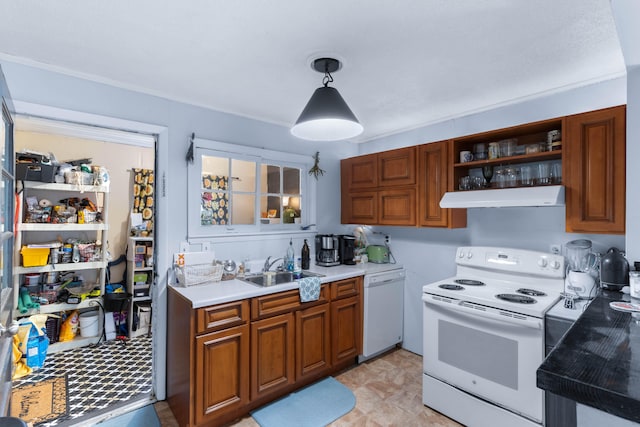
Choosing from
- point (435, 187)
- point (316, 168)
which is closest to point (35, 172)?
point (316, 168)

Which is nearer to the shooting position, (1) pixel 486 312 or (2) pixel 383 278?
(1) pixel 486 312

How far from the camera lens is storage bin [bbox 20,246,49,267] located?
9.65 ft

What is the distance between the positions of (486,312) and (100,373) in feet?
10.5

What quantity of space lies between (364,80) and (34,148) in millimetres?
3477

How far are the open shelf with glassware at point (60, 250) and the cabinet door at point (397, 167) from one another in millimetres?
2938

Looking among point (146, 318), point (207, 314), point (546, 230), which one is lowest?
point (146, 318)

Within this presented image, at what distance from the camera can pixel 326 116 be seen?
5.44ft

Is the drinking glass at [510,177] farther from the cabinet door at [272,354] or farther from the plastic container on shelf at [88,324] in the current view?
the plastic container on shelf at [88,324]

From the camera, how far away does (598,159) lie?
191 cm

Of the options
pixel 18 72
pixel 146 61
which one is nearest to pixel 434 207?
pixel 146 61

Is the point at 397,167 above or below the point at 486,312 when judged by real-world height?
above

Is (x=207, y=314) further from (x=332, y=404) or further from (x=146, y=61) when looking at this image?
(x=146, y=61)

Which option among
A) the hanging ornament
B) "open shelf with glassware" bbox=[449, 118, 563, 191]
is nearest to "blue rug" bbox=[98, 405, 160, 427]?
the hanging ornament

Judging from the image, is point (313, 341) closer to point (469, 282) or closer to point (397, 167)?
point (469, 282)
